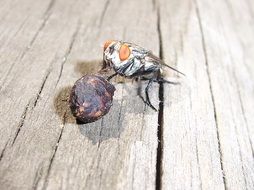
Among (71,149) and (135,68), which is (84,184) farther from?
(135,68)

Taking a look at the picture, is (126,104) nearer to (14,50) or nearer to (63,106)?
(63,106)

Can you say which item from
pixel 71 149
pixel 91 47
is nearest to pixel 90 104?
pixel 71 149

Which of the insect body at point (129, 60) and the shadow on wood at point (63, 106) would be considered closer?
the shadow on wood at point (63, 106)

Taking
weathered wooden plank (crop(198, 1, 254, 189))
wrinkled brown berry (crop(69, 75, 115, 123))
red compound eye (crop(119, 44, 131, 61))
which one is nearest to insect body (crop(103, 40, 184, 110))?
red compound eye (crop(119, 44, 131, 61))

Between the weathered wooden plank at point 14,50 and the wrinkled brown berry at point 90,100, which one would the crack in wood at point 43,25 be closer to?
the weathered wooden plank at point 14,50

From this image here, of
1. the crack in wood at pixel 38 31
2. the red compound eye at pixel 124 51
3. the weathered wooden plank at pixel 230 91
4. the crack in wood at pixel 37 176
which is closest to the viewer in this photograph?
the crack in wood at pixel 37 176

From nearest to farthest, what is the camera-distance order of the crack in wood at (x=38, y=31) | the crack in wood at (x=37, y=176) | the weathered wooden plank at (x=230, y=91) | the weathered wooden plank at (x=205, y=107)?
the crack in wood at (x=37, y=176) → the weathered wooden plank at (x=205, y=107) → the weathered wooden plank at (x=230, y=91) → the crack in wood at (x=38, y=31)

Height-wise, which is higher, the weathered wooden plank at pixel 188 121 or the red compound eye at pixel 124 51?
the red compound eye at pixel 124 51

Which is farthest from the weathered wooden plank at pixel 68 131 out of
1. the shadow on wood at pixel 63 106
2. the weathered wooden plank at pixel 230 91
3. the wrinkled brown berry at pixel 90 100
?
the weathered wooden plank at pixel 230 91
